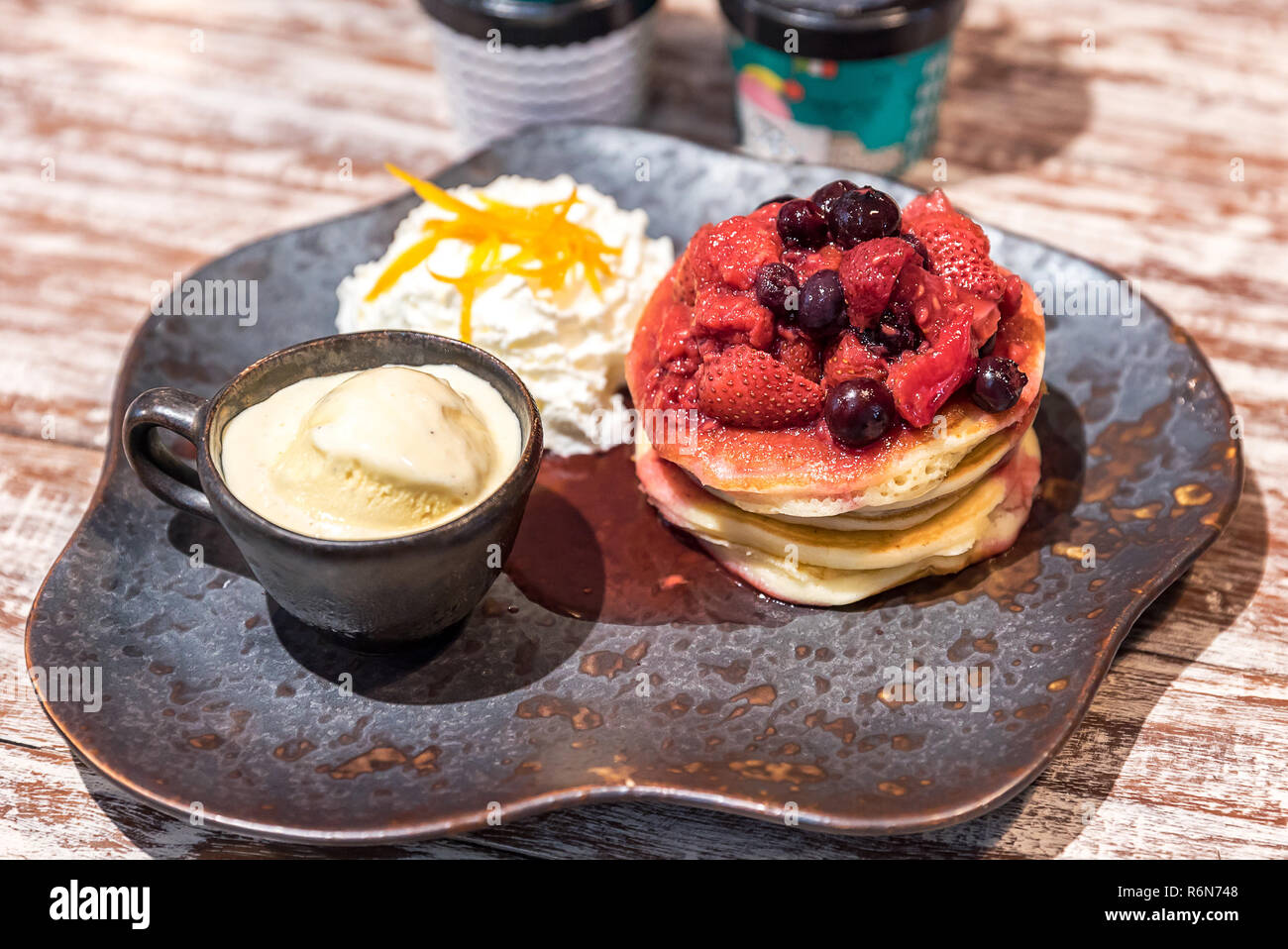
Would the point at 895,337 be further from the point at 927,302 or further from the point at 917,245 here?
the point at 917,245

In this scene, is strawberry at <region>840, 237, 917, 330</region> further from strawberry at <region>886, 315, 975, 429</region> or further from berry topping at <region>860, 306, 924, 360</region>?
strawberry at <region>886, 315, 975, 429</region>

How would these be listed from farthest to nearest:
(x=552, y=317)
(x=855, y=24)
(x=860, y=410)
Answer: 1. (x=855, y=24)
2. (x=552, y=317)
3. (x=860, y=410)

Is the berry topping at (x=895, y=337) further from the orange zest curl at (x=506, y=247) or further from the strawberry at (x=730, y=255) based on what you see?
the orange zest curl at (x=506, y=247)

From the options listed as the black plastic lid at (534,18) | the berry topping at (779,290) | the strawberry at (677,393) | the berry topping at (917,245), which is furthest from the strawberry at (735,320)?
the black plastic lid at (534,18)

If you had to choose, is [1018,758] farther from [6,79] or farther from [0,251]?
[6,79]

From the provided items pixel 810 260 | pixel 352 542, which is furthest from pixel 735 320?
pixel 352 542

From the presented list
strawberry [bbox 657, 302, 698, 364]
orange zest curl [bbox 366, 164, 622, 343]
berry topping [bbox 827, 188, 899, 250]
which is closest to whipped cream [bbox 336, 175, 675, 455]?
orange zest curl [bbox 366, 164, 622, 343]
